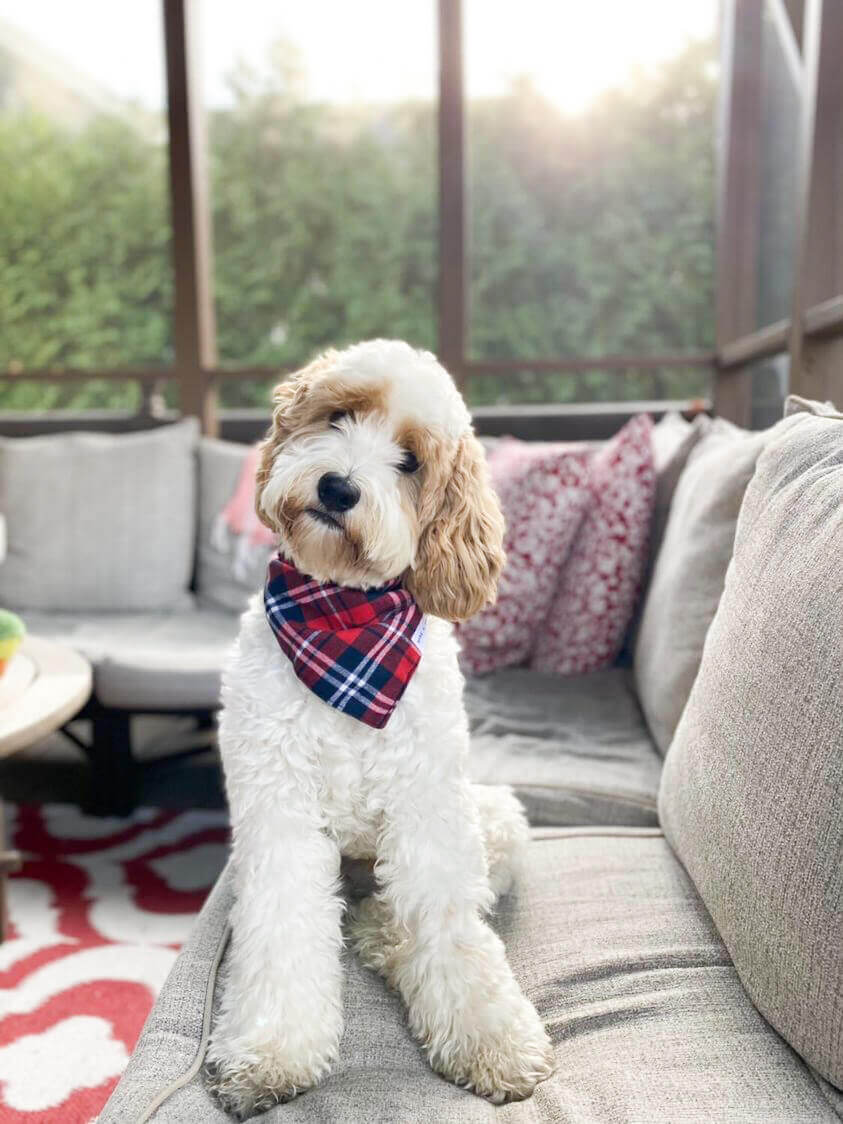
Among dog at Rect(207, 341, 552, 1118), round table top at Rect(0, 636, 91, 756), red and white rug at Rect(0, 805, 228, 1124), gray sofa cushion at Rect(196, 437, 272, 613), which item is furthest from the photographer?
gray sofa cushion at Rect(196, 437, 272, 613)

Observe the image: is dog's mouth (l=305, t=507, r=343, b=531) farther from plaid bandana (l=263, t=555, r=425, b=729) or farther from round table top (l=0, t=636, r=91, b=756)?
round table top (l=0, t=636, r=91, b=756)

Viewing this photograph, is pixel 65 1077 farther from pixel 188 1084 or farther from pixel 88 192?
pixel 88 192

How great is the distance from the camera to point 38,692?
168 cm

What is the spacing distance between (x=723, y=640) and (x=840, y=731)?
298 millimetres

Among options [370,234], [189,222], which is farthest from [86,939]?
[370,234]

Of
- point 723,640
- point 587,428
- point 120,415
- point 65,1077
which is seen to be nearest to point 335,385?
point 723,640

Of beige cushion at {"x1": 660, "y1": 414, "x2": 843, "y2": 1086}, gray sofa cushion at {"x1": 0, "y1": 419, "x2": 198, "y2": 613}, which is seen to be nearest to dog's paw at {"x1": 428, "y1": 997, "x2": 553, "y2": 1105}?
beige cushion at {"x1": 660, "y1": 414, "x2": 843, "y2": 1086}

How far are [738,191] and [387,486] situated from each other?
8.63ft

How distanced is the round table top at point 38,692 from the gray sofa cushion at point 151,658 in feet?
0.60

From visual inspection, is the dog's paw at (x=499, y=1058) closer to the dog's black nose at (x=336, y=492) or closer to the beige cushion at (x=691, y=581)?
the dog's black nose at (x=336, y=492)

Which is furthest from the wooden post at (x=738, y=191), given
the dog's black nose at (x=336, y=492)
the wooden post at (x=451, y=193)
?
the dog's black nose at (x=336, y=492)

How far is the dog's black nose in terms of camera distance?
95 cm

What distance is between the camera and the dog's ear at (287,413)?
41.3 inches

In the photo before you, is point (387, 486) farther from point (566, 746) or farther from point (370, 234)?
point (370, 234)
